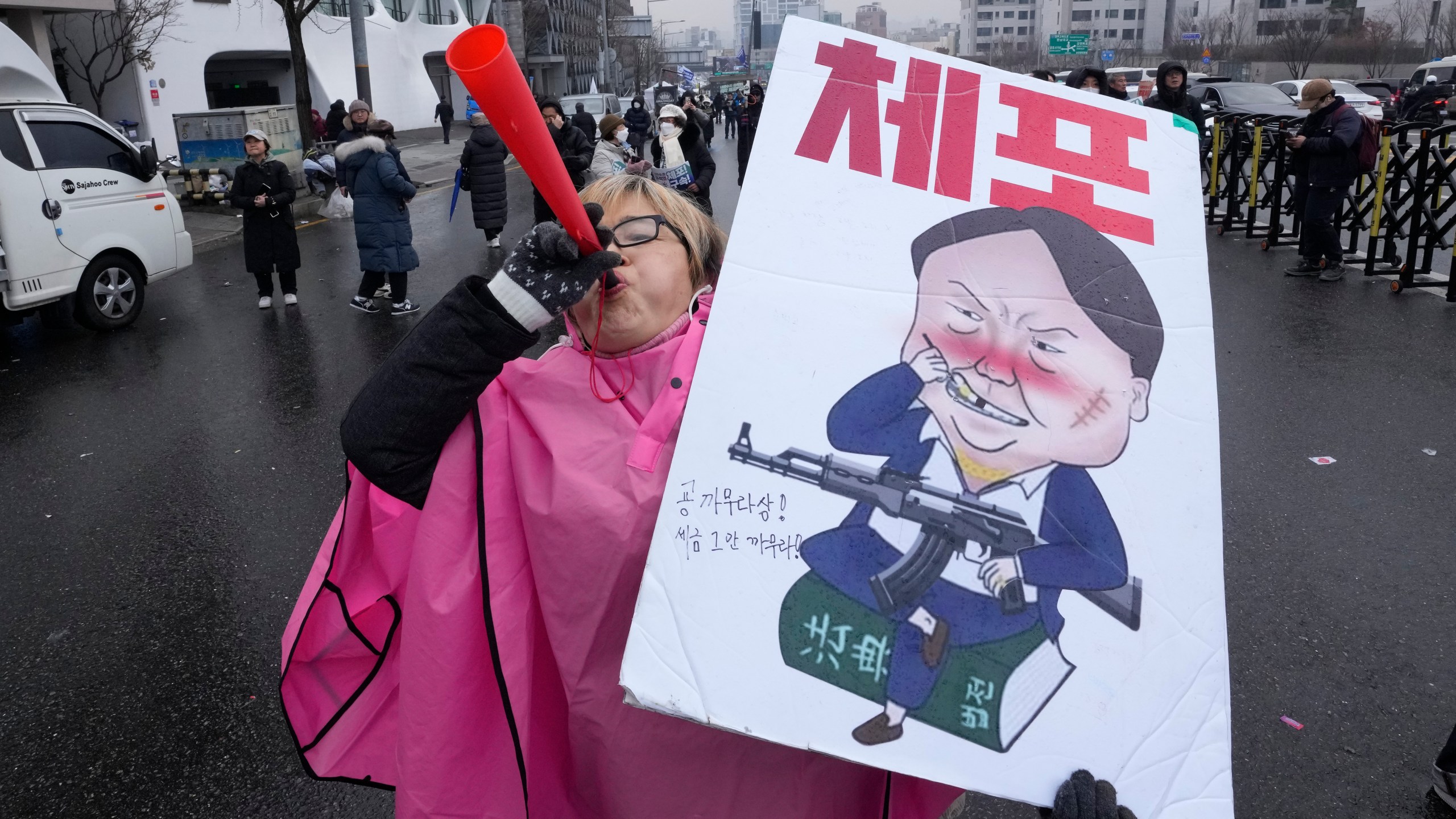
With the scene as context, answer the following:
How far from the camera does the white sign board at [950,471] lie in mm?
1243

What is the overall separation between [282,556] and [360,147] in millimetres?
5424

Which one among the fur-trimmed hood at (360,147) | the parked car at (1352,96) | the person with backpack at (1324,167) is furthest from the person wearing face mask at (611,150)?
the parked car at (1352,96)

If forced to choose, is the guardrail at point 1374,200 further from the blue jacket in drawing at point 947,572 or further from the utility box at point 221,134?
the utility box at point 221,134

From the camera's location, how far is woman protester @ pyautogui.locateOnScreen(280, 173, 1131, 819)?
151 centimetres

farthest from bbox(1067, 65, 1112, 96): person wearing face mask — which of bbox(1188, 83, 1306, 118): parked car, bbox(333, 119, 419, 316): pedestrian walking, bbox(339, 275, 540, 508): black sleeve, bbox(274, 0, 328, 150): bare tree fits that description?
bbox(274, 0, 328, 150): bare tree

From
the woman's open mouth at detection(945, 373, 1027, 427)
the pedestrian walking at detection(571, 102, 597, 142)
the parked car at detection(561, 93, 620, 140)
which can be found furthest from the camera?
the parked car at detection(561, 93, 620, 140)

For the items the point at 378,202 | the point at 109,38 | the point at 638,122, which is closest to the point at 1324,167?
the point at 378,202

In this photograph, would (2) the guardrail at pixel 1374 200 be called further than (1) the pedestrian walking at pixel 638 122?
No

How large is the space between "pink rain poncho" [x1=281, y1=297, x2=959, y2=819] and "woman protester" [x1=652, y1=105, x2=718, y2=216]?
8009 mm

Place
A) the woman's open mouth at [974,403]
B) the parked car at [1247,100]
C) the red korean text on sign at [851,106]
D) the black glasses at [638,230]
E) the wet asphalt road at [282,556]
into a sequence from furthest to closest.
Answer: the parked car at [1247,100], the wet asphalt road at [282,556], the black glasses at [638,230], the red korean text on sign at [851,106], the woman's open mouth at [974,403]

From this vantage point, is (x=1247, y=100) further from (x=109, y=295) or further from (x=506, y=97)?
(x=506, y=97)

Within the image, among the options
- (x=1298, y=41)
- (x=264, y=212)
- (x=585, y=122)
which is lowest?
(x=264, y=212)

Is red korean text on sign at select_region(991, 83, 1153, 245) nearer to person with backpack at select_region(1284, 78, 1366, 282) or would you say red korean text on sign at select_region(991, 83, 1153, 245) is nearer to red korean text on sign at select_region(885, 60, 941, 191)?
red korean text on sign at select_region(885, 60, 941, 191)

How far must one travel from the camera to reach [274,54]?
1286 inches
